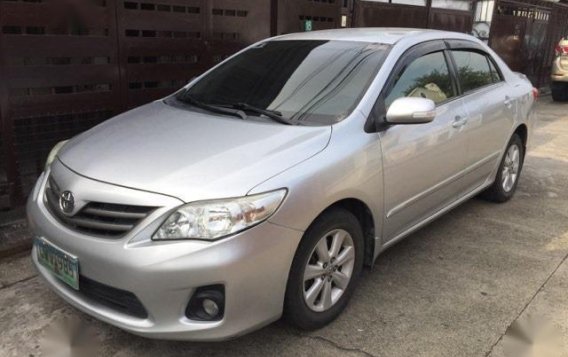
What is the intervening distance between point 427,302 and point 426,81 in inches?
57.5

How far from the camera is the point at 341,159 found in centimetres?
274

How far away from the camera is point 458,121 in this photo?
3.76 m

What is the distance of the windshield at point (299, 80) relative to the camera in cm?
310

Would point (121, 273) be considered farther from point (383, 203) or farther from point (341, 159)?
point (383, 203)

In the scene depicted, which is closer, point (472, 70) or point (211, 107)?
point (211, 107)

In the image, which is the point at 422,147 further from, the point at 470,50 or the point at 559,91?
the point at 559,91

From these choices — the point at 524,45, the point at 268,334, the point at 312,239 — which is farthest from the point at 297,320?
the point at 524,45

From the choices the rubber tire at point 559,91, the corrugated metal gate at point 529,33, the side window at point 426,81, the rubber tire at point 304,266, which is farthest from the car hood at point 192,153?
the rubber tire at point 559,91

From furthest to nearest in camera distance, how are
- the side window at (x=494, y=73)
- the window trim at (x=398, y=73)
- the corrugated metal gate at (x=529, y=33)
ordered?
the corrugated metal gate at (x=529, y=33), the side window at (x=494, y=73), the window trim at (x=398, y=73)

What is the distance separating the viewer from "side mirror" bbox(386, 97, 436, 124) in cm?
297

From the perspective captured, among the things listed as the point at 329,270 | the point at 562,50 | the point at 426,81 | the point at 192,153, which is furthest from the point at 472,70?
the point at 562,50

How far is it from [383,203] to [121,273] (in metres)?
1.52

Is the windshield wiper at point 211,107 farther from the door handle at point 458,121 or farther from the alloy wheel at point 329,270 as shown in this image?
the door handle at point 458,121

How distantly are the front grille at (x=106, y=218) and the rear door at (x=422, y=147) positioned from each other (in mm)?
1421
